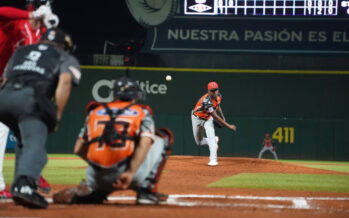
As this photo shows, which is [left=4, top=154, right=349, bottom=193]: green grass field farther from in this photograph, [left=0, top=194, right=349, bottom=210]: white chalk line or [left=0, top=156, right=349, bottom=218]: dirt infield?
[left=0, top=194, right=349, bottom=210]: white chalk line

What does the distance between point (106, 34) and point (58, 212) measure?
15.6m

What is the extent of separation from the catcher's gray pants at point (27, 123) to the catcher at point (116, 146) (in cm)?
33

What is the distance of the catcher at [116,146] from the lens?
14.7 feet

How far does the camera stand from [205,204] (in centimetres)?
523

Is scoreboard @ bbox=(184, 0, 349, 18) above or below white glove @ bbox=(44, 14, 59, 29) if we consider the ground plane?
above

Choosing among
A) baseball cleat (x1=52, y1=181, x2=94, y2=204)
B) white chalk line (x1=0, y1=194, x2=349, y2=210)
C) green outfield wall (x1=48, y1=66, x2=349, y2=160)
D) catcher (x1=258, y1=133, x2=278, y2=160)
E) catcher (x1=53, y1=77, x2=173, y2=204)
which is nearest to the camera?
catcher (x1=53, y1=77, x2=173, y2=204)

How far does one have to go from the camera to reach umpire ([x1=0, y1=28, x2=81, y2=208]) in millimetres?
4348

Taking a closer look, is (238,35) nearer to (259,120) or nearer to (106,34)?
(259,120)

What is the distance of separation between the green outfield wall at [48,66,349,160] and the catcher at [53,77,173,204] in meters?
11.9

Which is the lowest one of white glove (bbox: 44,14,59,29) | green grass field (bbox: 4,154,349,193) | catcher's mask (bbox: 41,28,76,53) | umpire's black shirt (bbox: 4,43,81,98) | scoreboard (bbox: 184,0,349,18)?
green grass field (bbox: 4,154,349,193)

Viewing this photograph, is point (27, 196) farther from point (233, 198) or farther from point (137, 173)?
point (233, 198)

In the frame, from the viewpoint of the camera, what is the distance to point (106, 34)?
762 inches

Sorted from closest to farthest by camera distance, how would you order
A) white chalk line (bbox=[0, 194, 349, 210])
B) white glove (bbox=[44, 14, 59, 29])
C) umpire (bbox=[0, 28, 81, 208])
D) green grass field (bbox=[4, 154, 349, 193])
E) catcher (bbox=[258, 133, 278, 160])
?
umpire (bbox=[0, 28, 81, 208]) < white glove (bbox=[44, 14, 59, 29]) < white chalk line (bbox=[0, 194, 349, 210]) < green grass field (bbox=[4, 154, 349, 193]) < catcher (bbox=[258, 133, 278, 160])

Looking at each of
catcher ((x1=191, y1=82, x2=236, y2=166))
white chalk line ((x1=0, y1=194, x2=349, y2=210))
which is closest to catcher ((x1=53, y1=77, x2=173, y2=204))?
white chalk line ((x1=0, y1=194, x2=349, y2=210))
